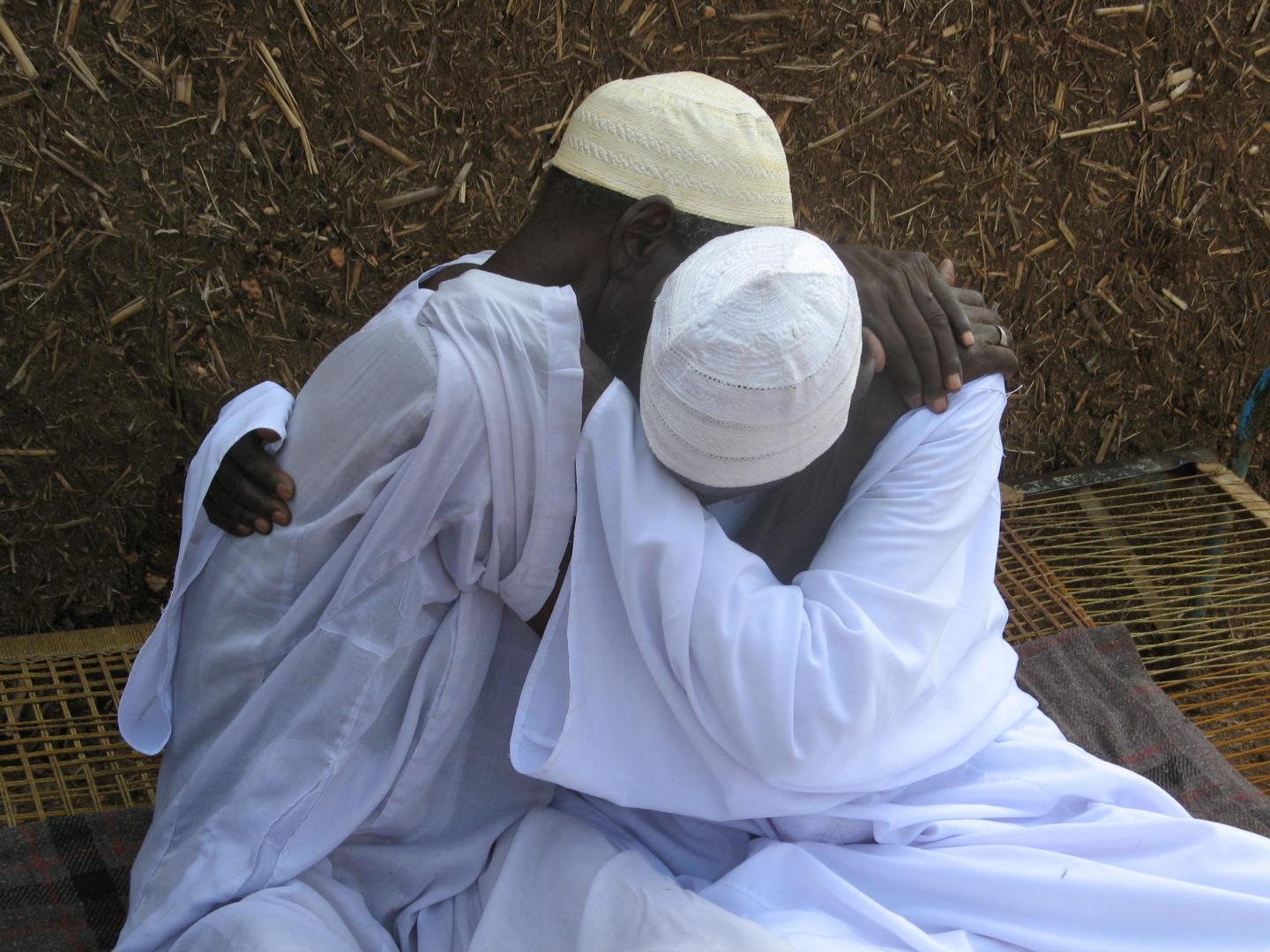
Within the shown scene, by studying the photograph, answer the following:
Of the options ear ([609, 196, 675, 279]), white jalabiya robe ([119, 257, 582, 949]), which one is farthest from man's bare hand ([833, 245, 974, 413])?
white jalabiya robe ([119, 257, 582, 949])

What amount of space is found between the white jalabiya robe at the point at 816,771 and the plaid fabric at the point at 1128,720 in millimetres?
969

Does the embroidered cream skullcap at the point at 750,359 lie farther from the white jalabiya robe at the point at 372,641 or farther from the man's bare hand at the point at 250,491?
the man's bare hand at the point at 250,491

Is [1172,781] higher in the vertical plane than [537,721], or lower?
lower

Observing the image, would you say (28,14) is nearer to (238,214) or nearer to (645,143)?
(238,214)

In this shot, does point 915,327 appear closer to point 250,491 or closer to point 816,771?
point 816,771

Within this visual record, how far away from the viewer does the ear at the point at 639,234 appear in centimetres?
171

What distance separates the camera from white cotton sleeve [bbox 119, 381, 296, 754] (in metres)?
1.65

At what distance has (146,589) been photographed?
9.98ft

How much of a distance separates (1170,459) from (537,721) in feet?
9.60

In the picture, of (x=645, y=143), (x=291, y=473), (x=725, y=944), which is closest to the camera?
(x=725, y=944)

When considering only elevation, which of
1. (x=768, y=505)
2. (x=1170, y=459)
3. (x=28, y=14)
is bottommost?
(x=1170, y=459)

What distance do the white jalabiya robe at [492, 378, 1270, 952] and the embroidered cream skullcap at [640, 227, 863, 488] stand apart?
9cm

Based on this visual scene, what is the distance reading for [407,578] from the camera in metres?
1.54

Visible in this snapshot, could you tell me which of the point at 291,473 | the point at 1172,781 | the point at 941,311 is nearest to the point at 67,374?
the point at 291,473
